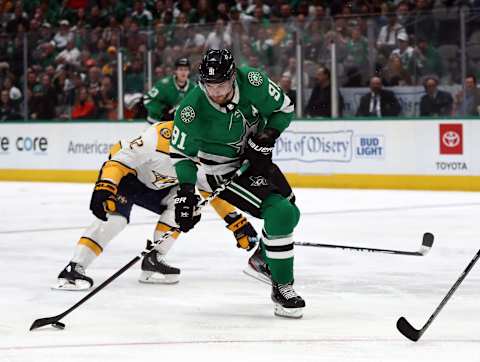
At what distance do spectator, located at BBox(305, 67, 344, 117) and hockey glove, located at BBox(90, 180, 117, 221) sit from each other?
6.13m

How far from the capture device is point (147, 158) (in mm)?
5207

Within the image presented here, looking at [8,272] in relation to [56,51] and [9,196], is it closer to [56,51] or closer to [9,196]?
[9,196]

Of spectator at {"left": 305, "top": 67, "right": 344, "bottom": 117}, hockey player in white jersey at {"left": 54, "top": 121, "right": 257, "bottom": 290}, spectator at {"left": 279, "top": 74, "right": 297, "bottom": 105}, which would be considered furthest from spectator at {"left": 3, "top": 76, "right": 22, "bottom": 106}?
hockey player in white jersey at {"left": 54, "top": 121, "right": 257, "bottom": 290}

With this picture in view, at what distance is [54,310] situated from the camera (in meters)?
4.63

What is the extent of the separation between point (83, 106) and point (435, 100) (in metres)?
4.11

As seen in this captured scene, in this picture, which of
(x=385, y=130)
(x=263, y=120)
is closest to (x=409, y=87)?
(x=385, y=130)

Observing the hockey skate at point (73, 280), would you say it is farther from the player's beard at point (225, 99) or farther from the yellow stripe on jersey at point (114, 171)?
the player's beard at point (225, 99)

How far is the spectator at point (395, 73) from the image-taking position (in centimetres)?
1055

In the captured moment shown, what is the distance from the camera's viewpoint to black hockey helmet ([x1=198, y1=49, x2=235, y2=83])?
4266 mm

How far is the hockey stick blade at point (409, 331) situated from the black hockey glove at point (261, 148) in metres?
0.96

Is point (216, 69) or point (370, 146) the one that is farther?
point (370, 146)

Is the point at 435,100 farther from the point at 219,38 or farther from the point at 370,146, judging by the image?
the point at 219,38

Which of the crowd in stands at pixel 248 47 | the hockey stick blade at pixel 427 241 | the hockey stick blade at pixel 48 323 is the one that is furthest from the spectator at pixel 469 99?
the hockey stick blade at pixel 48 323

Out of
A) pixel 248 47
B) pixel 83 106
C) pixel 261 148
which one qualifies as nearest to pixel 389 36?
pixel 248 47
